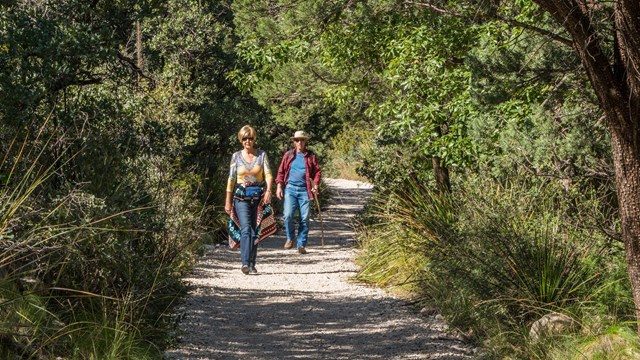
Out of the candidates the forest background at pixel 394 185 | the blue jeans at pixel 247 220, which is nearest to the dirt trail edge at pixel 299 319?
the forest background at pixel 394 185

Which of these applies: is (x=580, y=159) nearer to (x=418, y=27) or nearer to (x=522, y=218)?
(x=522, y=218)

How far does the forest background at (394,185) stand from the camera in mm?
6395

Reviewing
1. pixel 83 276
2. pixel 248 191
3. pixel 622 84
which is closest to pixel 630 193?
pixel 622 84

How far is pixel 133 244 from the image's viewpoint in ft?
25.5

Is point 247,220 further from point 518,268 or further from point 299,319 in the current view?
point 518,268

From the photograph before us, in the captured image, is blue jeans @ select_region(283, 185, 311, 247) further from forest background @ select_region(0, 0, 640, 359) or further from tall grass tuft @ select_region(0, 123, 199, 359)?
tall grass tuft @ select_region(0, 123, 199, 359)

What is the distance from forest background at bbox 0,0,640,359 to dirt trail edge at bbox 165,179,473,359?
325 millimetres

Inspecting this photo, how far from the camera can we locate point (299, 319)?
9.66 metres

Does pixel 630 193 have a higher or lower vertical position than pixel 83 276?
higher

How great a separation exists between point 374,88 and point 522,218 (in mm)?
7222

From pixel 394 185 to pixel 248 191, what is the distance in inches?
109

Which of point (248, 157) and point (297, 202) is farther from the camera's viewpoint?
point (297, 202)

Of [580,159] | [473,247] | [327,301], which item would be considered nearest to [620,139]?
[473,247]

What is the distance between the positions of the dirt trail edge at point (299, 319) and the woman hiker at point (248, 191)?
1.84 feet
